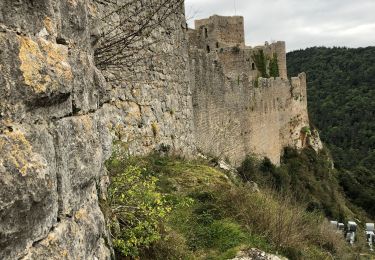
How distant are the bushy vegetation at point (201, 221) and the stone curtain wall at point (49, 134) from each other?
76 cm

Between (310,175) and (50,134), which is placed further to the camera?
(310,175)

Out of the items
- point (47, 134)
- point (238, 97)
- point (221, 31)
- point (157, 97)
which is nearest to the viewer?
point (47, 134)

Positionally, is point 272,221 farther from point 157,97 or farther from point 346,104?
point 346,104

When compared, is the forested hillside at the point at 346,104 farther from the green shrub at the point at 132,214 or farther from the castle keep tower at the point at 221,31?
the green shrub at the point at 132,214

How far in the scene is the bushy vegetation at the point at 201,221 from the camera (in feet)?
16.1

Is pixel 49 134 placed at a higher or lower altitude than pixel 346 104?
higher

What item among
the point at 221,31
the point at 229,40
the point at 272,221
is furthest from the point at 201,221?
the point at 229,40

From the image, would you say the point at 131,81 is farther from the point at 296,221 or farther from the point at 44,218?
the point at 44,218

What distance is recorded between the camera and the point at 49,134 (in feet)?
8.71

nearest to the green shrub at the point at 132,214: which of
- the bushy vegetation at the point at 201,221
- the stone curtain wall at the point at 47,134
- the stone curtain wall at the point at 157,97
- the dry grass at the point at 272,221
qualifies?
the bushy vegetation at the point at 201,221

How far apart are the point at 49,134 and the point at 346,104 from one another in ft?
200

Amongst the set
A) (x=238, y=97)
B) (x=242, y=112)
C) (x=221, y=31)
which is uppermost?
(x=221, y=31)

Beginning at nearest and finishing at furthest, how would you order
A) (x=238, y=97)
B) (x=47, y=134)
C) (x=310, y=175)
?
(x=47, y=134)
(x=238, y=97)
(x=310, y=175)

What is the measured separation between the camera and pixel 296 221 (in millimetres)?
7168
